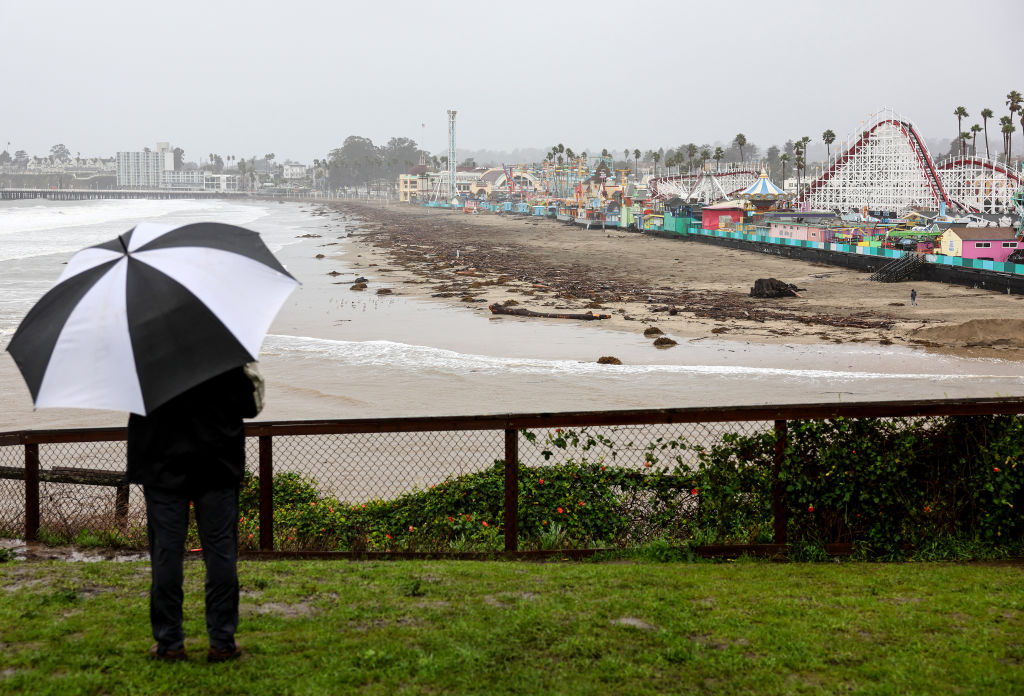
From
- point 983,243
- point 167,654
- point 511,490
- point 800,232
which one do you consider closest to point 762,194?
point 800,232

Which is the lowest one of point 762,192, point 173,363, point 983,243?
point 173,363

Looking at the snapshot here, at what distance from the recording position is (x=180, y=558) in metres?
3.82

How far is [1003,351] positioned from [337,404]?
14.0 m

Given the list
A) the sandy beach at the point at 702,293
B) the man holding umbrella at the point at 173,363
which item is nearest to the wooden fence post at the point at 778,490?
the man holding umbrella at the point at 173,363

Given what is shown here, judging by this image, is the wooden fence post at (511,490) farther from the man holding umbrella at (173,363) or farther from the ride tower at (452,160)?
the ride tower at (452,160)

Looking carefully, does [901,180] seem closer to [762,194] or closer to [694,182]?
[762,194]

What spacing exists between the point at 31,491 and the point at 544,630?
160 inches

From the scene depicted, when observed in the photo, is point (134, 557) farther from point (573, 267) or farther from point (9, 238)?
point (9, 238)

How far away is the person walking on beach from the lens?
12.0ft

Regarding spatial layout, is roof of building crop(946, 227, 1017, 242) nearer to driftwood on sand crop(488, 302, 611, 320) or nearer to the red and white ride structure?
driftwood on sand crop(488, 302, 611, 320)

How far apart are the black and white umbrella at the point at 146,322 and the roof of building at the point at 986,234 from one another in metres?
34.7

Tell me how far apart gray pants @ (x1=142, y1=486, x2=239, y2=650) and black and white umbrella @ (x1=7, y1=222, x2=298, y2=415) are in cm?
54

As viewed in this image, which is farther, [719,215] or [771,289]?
[719,215]

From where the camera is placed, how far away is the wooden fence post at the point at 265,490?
565 centimetres
